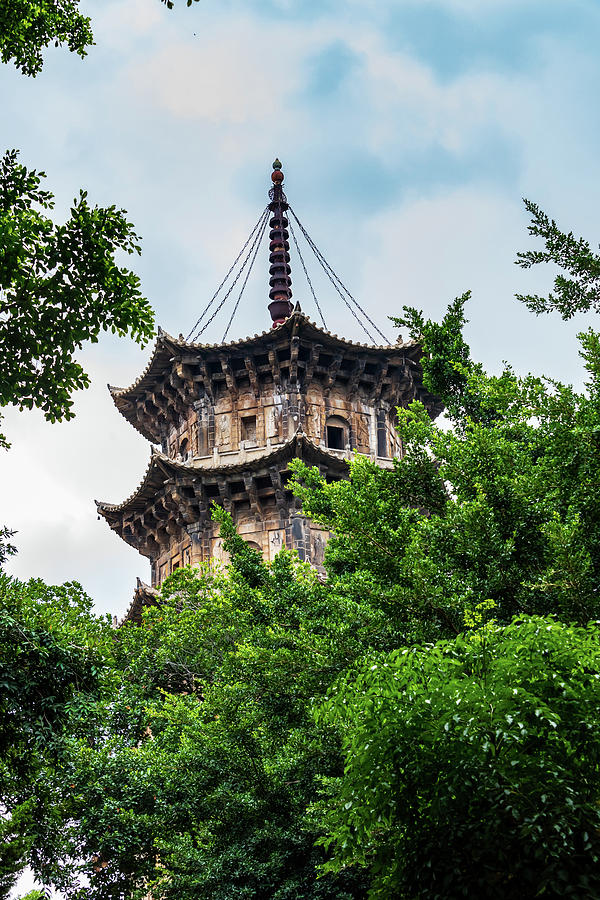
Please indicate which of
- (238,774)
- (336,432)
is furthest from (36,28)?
(336,432)

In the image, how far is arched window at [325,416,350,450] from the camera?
28.4 m

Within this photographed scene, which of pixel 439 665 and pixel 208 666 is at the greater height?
pixel 208 666

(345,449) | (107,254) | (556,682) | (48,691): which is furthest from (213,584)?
(556,682)

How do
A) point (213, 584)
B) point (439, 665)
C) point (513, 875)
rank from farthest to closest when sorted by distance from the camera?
1. point (213, 584)
2. point (439, 665)
3. point (513, 875)

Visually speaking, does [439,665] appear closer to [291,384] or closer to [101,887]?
[101,887]

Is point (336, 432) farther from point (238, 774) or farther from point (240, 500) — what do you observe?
point (238, 774)

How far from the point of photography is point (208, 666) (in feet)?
64.2

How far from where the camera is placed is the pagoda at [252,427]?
1048 inches

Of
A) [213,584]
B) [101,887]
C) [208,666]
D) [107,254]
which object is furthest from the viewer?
[213,584]

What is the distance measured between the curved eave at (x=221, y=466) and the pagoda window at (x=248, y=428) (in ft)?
4.84

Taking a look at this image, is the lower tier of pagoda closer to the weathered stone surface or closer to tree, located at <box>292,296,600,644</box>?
the weathered stone surface

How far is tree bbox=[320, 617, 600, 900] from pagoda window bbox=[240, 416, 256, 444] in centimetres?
2039

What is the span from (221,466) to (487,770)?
1966cm

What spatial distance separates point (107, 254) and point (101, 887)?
10.5 meters
